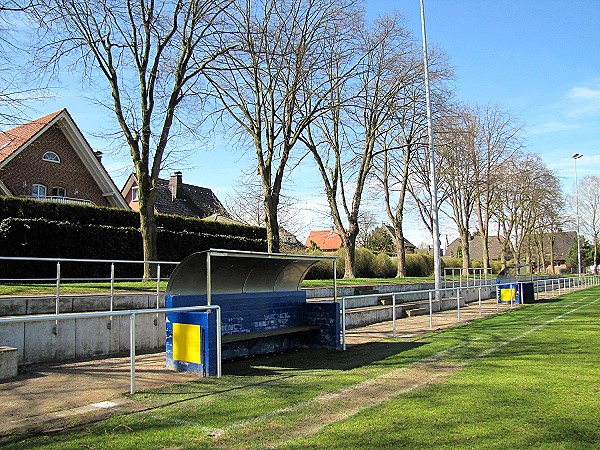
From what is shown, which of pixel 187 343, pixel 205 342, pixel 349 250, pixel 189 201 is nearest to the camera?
pixel 205 342

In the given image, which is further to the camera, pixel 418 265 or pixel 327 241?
pixel 327 241

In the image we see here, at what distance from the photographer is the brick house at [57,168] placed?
93.9 ft

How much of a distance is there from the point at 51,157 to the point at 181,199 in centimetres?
2217

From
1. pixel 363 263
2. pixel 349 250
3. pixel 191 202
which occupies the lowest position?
pixel 363 263

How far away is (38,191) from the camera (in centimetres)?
3066

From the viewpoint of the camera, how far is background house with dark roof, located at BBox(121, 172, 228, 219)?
49.0 metres

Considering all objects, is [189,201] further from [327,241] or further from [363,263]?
[327,241]

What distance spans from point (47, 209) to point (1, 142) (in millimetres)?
7965

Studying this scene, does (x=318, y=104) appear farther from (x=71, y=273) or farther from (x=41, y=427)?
(x=41, y=427)

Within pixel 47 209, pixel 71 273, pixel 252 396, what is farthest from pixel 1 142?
pixel 252 396

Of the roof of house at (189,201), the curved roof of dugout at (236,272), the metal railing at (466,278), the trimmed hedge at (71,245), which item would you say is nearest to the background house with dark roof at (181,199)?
the roof of house at (189,201)

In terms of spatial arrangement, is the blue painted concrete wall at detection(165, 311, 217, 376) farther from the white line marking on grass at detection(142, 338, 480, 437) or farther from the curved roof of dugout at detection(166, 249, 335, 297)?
the white line marking on grass at detection(142, 338, 480, 437)

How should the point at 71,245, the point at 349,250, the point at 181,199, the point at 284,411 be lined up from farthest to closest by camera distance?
the point at 181,199 → the point at 349,250 → the point at 71,245 → the point at 284,411

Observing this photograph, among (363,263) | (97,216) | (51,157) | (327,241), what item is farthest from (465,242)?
(327,241)
